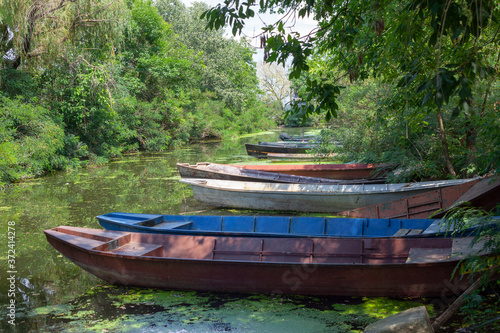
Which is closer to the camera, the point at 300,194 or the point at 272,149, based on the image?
the point at 300,194

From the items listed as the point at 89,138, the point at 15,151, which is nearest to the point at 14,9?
the point at 15,151

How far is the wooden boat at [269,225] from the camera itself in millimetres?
5953

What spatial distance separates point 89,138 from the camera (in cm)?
1883

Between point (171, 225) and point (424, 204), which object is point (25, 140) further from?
point (424, 204)

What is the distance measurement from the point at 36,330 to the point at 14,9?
12239mm

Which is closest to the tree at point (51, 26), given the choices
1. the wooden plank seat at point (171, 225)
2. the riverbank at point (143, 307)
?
the riverbank at point (143, 307)

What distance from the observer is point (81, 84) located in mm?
16078

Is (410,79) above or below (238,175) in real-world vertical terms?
above

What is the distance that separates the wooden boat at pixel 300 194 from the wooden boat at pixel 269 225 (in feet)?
7.45

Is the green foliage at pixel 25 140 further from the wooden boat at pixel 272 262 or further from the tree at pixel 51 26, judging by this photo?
the wooden boat at pixel 272 262

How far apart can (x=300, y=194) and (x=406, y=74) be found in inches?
259

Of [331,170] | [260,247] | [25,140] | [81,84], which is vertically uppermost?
[81,84]

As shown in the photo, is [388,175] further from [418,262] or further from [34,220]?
[34,220]

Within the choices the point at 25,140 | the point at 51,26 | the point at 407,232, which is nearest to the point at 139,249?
the point at 407,232
